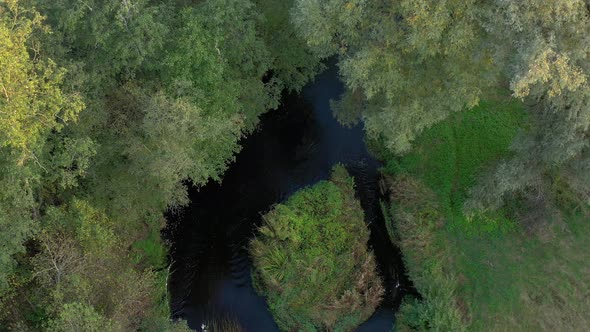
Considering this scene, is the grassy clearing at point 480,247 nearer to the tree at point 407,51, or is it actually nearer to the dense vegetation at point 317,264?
the dense vegetation at point 317,264

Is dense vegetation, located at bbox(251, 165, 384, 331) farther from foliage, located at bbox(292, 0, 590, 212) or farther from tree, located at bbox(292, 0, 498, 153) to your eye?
tree, located at bbox(292, 0, 498, 153)

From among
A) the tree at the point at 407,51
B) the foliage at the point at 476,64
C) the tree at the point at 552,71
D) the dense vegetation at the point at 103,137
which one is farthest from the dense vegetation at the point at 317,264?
the tree at the point at 552,71

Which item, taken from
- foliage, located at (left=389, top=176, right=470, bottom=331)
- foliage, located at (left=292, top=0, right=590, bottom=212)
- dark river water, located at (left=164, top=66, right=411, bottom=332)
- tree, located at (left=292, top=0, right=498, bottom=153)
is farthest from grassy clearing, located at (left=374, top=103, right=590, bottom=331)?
tree, located at (left=292, top=0, right=498, bottom=153)

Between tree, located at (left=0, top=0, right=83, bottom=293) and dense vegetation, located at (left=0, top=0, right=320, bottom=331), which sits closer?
tree, located at (left=0, top=0, right=83, bottom=293)

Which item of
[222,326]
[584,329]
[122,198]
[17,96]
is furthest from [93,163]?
[584,329]

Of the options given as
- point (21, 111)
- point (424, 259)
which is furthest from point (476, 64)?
point (21, 111)
